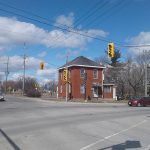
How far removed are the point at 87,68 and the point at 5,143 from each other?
54488mm

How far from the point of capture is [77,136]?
49.2 ft

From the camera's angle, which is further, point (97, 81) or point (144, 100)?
point (97, 81)

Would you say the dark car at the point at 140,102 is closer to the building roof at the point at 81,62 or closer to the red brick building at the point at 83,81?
the red brick building at the point at 83,81

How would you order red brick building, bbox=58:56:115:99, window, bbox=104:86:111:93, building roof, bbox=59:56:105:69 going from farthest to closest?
1. window, bbox=104:86:111:93
2. building roof, bbox=59:56:105:69
3. red brick building, bbox=58:56:115:99

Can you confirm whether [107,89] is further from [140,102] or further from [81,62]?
[140,102]

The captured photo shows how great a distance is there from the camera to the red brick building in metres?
64.9

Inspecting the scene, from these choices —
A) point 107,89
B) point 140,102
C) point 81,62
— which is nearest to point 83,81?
point 81,62

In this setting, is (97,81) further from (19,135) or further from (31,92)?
(19,135)

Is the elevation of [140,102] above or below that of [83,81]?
below

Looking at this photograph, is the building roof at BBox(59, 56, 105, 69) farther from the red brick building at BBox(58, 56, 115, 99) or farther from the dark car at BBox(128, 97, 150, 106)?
the dark car at BBox(128, 97, 150, 106)

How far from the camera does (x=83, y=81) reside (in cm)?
6562

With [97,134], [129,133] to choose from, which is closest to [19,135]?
[97,134]

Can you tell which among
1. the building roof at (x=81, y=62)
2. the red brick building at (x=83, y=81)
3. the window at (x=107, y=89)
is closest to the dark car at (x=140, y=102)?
the red brick building at (x=83, y=81)

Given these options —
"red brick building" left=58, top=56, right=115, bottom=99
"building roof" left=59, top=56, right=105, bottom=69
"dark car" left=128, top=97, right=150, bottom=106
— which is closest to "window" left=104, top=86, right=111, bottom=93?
"red brick building" left=58, top=56, right=115, bottom=99
